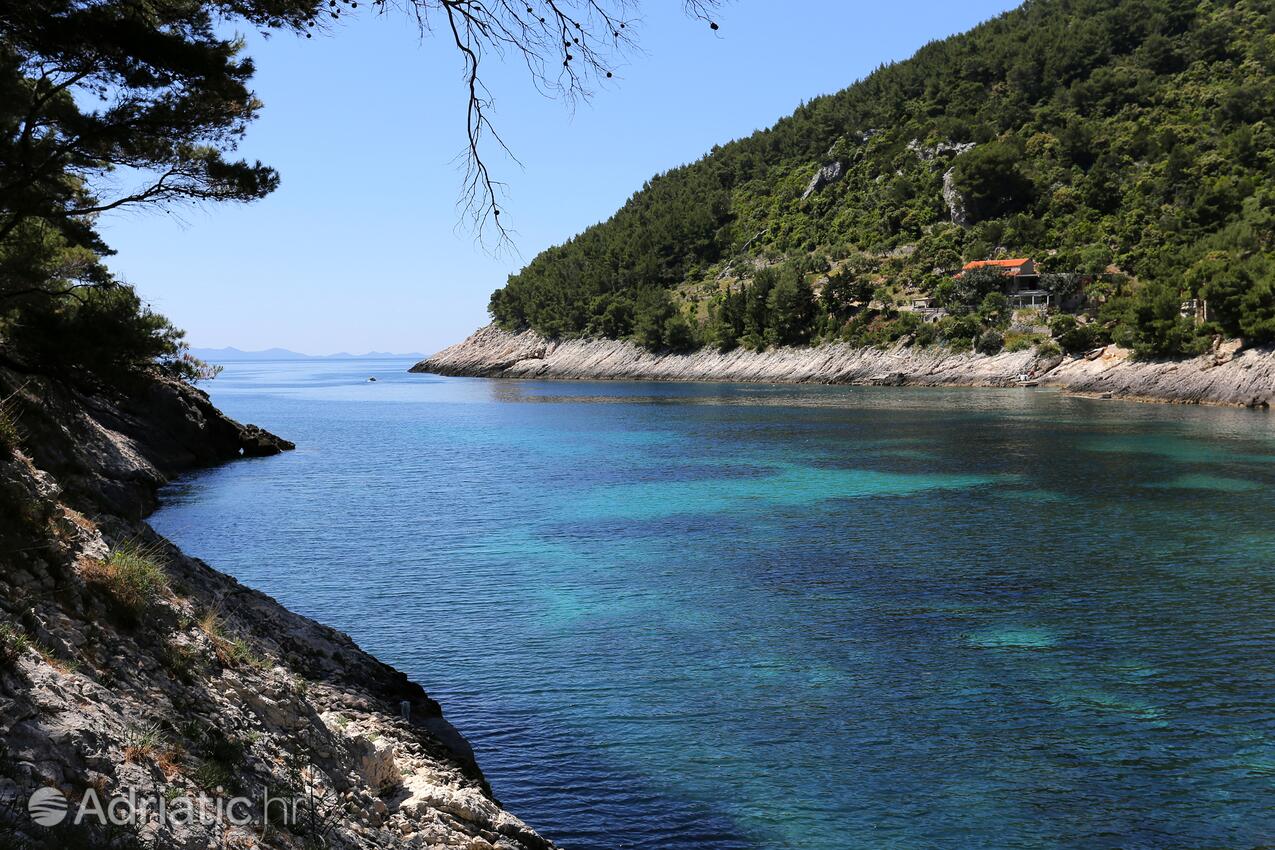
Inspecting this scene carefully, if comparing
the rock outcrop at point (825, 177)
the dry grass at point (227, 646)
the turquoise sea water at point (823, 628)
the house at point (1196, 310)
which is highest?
the rock outcrop at point (825, 177)

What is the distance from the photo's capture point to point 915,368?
376ft

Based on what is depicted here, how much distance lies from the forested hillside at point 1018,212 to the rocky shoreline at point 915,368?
96.6 inches

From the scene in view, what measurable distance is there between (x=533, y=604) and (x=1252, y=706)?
14582mm

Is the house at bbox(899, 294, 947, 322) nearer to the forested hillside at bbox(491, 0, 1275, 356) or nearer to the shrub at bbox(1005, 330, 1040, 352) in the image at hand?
the forested hillside at bbox(491, 0, 1275, 356)

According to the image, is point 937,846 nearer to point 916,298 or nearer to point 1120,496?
point 1120,496

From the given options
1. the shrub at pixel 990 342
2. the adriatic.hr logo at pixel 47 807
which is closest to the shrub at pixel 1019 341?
the shrub at pixel 990 342

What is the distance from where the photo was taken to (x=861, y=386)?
116m

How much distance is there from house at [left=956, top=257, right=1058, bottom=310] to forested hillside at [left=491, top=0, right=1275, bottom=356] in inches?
72.0

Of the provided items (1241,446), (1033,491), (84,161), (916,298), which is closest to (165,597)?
(84,161)

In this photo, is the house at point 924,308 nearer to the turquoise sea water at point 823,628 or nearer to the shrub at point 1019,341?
the shrub at point 1019,341

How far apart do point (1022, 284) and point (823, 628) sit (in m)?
110

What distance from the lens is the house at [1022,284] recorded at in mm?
114062

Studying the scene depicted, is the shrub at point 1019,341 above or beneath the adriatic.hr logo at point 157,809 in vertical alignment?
above

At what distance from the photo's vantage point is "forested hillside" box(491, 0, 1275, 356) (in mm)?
101750
